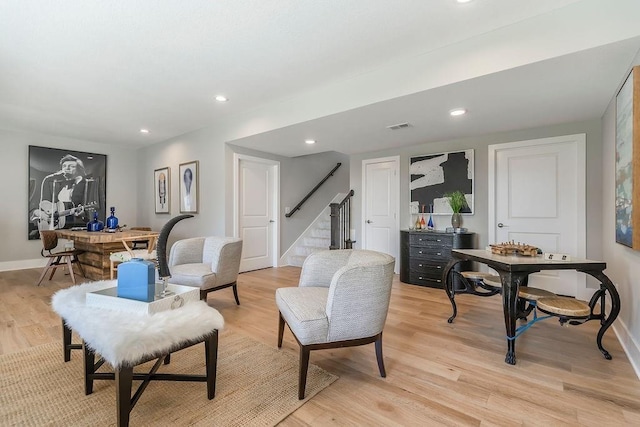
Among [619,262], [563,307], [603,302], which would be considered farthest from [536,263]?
[619,262]

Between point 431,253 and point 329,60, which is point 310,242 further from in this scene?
point 329,60

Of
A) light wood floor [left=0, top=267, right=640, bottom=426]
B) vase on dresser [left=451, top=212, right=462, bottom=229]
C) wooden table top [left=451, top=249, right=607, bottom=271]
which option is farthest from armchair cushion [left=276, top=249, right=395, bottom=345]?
vase on dresser [left=451, top=212, right=462, bottom=229]

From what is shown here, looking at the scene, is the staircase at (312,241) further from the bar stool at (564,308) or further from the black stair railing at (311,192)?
the bar stool at (564,308)

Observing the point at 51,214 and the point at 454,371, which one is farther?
the point at 51,214

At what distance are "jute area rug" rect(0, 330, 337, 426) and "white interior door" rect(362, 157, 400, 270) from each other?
3341 millimetres

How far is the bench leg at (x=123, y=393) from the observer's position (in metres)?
1.28

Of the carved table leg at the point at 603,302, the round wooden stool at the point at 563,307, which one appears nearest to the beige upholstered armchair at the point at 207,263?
the round wooden stool at the point at 563,307

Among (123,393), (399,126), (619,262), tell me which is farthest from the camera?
(399,126)

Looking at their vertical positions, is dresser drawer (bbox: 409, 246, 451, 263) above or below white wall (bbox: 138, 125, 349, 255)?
below

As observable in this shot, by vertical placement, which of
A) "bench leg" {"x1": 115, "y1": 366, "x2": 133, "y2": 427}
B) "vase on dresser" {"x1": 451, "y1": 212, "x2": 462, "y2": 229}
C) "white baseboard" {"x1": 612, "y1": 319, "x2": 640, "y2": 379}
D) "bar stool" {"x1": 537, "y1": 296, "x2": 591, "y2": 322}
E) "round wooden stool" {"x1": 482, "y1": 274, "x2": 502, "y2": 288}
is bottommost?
"white baseboard" {"x1": 612, "y1": 319, "x2": 640, "y2": 379}

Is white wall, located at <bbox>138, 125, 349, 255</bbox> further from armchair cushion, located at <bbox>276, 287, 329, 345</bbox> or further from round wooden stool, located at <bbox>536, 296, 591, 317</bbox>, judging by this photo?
round wooden stool, located at <bbox>536, 296, 591, 317</bbox>

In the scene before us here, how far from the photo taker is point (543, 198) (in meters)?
3.90

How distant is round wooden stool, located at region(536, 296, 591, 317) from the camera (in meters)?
2.01

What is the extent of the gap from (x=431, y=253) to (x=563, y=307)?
7.36ft
